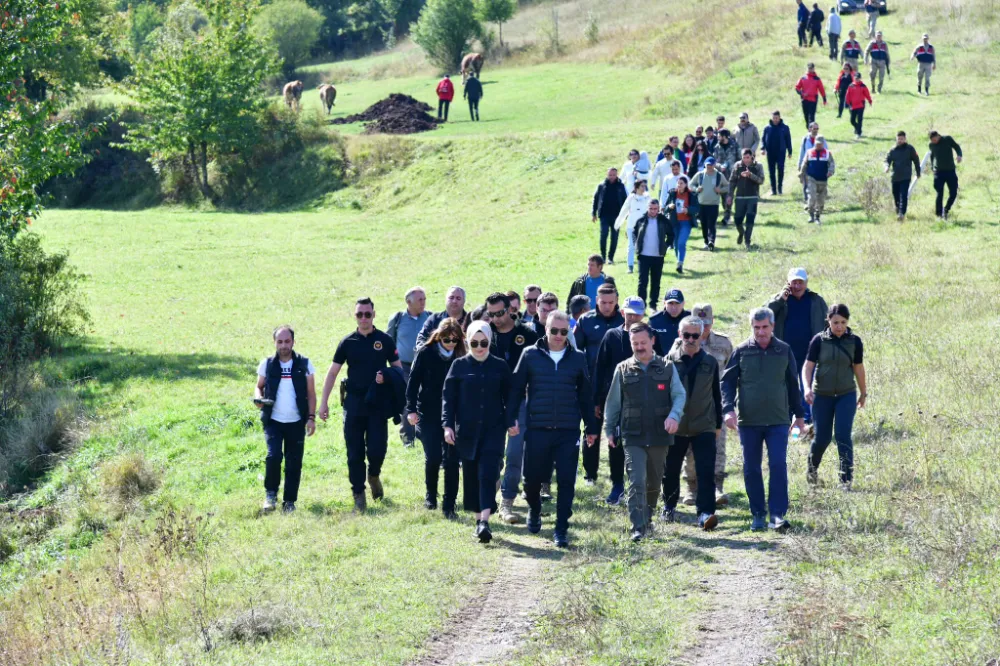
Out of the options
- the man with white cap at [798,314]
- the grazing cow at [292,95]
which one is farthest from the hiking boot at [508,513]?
the grazing cow at [292,95]

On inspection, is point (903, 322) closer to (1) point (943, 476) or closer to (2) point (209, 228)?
(1) point (943, 476)

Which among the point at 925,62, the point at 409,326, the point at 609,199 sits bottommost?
the point at 409,326

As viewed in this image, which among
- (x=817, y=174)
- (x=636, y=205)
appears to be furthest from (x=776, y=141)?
(x=636, y=205)

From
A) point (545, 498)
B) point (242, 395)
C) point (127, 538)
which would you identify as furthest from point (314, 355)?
point (545, 498)

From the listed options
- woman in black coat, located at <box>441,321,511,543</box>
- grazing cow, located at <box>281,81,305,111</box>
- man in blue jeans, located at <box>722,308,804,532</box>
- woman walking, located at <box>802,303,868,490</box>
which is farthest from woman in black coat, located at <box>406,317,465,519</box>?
grazing cow, located at <box>281,81,305,111</box>

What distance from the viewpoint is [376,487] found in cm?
1277

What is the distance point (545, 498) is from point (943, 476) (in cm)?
409

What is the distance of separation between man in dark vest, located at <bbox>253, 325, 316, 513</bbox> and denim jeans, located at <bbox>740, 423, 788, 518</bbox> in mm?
4639

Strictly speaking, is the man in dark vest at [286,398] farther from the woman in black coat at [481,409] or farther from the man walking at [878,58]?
the man walking at [878,58]

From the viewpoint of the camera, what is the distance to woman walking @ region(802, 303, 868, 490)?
1149cm

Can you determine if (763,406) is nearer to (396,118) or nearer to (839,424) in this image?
(839,424)

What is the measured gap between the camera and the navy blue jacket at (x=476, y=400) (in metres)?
11.0

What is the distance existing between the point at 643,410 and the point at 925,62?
1211 inches

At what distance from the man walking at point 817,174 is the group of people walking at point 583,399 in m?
12.1
